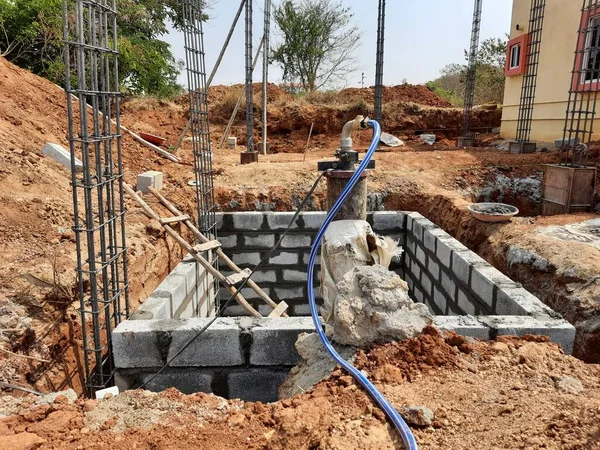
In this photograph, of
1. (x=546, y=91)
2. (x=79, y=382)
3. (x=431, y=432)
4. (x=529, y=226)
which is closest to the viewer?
(x=431, y=432)

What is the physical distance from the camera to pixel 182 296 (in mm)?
4086

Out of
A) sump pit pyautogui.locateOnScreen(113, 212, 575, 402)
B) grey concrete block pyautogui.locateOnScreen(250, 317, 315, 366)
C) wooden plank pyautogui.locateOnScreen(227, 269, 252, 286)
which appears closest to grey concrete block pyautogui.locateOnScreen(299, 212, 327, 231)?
wooden plank pyautogui.locateOnScreen(227, 269, 252, 286)

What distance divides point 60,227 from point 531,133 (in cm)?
1127

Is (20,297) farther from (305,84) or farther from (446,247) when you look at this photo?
(305,84)

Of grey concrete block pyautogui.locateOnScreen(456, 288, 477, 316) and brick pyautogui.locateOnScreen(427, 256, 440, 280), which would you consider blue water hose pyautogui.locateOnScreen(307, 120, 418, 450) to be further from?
brick pyautogui.locateOnScreen(427, 256, 440, 280)

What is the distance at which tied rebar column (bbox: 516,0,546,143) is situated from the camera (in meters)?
10.8

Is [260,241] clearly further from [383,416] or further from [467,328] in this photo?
[383,416]

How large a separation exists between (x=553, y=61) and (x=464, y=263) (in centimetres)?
893

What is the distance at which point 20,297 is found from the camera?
138 inches

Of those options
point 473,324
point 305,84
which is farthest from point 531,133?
point 305,84

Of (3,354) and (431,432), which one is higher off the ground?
(431,432)

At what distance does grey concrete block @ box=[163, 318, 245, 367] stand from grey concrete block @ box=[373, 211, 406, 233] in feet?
11.4

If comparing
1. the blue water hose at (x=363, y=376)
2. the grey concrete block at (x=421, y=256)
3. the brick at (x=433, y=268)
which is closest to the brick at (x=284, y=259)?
the grey concrete block at (x=421, y=256)

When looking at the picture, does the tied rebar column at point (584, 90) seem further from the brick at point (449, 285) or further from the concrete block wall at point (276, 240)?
the brick at point (449, 285)
